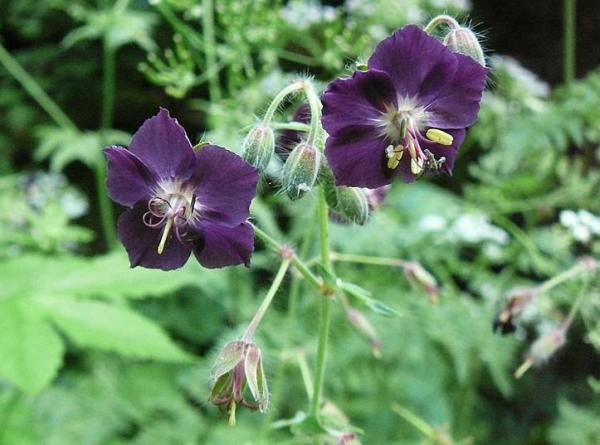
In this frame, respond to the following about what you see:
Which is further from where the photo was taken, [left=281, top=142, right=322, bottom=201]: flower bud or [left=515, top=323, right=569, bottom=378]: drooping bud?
[left=515, top=323, right=569, bottom=378]: drooping bud

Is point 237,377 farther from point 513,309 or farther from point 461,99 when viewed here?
point 513,309

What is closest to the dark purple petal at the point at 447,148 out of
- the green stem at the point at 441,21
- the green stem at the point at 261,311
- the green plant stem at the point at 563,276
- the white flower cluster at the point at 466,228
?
the green stem at the point at 441,21

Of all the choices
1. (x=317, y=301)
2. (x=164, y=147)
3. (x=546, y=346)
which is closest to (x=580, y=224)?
(x=546, y=346)

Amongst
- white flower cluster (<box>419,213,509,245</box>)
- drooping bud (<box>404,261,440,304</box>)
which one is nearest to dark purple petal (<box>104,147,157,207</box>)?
drooping bud (<box>404,261,440,304</box>)

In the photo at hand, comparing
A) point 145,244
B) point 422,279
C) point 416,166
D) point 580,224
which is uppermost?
point 416,166

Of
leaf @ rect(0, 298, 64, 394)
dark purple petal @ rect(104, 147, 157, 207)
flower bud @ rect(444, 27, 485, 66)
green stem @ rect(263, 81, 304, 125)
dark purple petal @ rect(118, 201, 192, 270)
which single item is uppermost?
flower bud @ rect(444, 27, 485, 66)

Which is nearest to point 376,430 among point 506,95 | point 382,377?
point 382,377

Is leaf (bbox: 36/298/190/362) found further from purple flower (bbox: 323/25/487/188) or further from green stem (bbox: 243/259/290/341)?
purple flower (bbox: 323/25/487/188)
